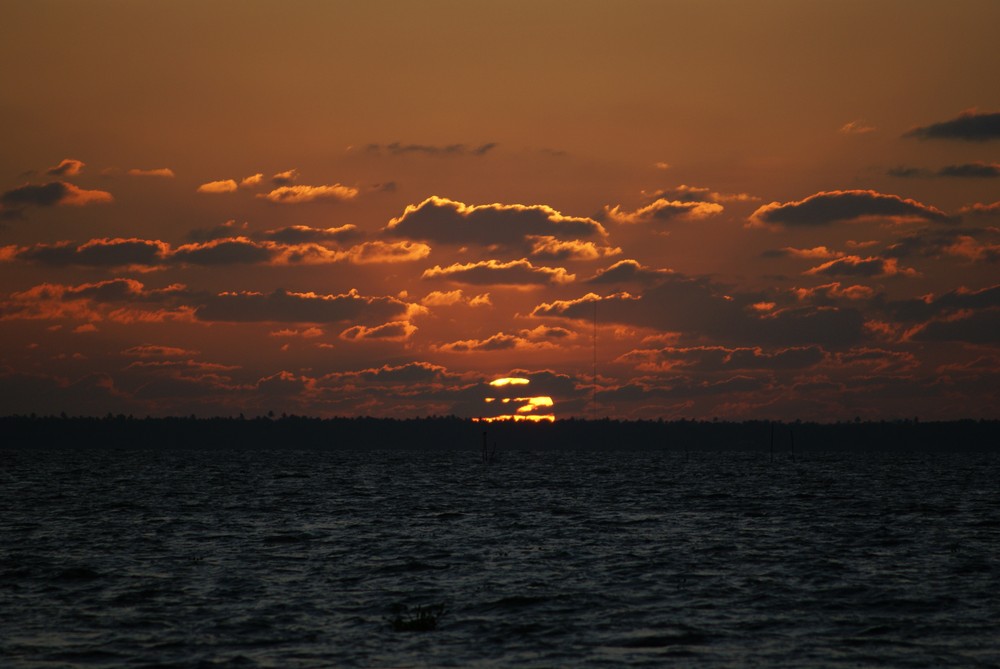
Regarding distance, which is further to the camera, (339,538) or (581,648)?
(339,538)

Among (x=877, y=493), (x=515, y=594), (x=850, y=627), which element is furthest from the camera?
(x=877, y=493)

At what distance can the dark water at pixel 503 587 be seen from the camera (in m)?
29.5

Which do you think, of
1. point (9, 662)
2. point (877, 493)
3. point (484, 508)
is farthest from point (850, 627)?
point (877, 493)

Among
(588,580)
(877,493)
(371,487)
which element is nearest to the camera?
(588,580)

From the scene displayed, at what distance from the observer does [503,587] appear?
4031cm

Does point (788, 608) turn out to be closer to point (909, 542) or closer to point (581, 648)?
point (581, 648)

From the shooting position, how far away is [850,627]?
107ft

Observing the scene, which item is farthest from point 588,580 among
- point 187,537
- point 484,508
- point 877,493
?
point 877,493

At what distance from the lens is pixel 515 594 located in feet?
127

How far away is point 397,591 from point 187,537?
2371cm

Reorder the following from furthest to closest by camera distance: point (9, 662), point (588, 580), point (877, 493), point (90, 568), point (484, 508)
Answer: point (877, 493) → point (484, 508) → point (90, 568) → point (588, 580) → point (9, 662)

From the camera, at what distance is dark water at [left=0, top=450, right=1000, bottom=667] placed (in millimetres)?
29531

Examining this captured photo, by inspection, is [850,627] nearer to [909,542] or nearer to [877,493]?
[909,542]

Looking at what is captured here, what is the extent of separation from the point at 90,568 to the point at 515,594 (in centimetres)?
1809
